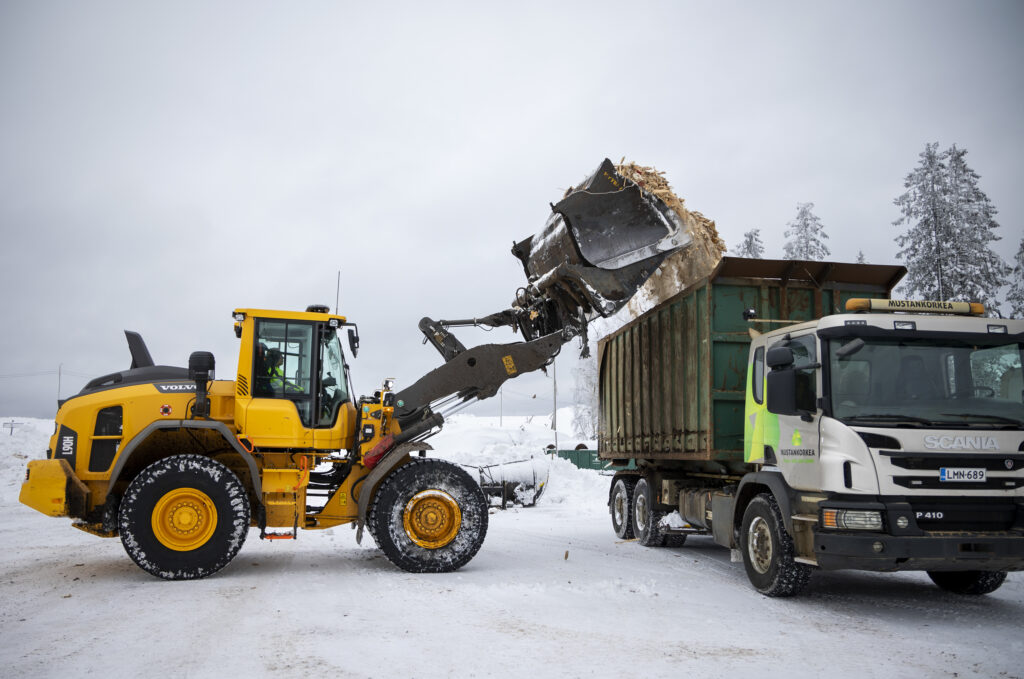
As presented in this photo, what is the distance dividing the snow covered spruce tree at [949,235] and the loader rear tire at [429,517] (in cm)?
2228

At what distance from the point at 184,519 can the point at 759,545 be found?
6.17 metres

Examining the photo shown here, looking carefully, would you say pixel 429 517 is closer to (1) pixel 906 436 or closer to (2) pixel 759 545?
(2) pixel 759 545

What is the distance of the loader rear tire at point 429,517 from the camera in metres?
8.89

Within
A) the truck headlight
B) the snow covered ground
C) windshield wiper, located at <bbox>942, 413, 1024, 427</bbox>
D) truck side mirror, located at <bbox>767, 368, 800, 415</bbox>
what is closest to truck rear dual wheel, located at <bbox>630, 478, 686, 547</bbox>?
the snow covered ground

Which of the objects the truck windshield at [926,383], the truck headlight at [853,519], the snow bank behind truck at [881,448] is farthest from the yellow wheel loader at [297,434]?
the truck headlight at [853,519]

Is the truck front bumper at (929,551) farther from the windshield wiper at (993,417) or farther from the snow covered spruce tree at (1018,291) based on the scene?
the snow covered spruce tree at (1018,291)

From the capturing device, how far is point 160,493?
834cm

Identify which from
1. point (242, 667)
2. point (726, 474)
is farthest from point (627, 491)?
point (242, 667)

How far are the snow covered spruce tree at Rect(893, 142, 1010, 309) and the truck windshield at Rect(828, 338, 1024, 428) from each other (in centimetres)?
2140

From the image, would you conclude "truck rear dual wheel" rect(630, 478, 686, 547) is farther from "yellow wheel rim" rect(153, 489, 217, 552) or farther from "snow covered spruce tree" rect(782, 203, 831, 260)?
"snow covered spruce tree" rect(782, 203, 831, 260)

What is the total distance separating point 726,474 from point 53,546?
9892 millimetres

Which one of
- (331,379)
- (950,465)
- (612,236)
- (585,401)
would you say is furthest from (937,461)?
(585,401)

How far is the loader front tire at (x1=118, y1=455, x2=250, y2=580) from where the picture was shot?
828cm

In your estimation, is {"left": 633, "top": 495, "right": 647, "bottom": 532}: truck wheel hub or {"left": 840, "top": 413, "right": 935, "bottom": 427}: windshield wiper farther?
{"left": 633, "top": 495, "right": 647, "bottom": 532}: truck wheel hub
